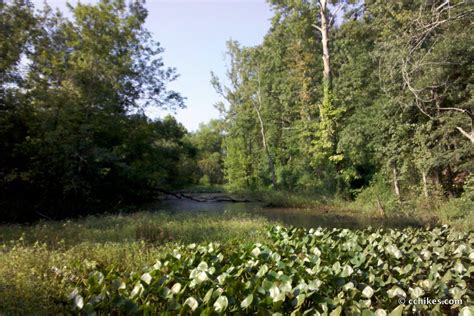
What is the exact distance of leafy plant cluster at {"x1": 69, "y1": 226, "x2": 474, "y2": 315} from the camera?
344 centimetres

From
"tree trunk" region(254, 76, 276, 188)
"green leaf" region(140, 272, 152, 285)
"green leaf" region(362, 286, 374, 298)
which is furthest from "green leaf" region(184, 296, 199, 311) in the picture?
"tree trunk" region(254, 76, 276, 188)

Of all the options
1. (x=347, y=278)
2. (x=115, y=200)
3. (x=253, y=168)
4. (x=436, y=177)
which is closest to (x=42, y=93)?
(x=115, y=200)

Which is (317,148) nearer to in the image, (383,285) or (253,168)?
(253,168)

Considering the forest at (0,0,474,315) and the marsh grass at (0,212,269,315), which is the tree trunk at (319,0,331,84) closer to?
the forest at (0,0,474,315)

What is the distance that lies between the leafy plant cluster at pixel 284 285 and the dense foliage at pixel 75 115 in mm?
10563

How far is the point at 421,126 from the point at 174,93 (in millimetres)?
13900

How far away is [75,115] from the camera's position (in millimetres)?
14000

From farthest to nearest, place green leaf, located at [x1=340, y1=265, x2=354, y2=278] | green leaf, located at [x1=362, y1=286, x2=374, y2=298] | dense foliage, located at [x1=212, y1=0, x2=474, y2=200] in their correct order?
dense foliage, located at [x1=212, y1=0, x2=474, y2=200] → green leaf, located at [x1=340, y1=265, x2=354, y2=278] → green leaf, located at [x1=362, y1=286, x2=374, y2=298]

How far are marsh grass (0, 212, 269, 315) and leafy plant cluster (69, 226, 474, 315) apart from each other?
19.3 inches

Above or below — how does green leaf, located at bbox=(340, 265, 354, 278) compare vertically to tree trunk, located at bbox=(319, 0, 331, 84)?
below

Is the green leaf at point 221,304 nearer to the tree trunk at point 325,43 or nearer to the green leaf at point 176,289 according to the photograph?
the green leaf at point 176,289

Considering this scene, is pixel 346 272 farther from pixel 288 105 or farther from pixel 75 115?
pixel 288 105

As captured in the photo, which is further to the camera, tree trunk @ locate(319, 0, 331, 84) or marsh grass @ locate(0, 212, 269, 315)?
tree trunk @ locate(319, 0, 331, 84)

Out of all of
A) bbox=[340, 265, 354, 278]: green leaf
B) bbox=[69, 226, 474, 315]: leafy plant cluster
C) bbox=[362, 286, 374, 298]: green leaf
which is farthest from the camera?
bbox=[340, 265, 354, 278]: green leaf
